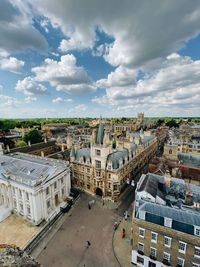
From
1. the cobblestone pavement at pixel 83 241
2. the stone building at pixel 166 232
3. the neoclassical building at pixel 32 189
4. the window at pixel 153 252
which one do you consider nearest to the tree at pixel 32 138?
the neoclassical building at pixel 32 189

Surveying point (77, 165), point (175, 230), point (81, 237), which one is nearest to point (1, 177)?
point (77, 165)

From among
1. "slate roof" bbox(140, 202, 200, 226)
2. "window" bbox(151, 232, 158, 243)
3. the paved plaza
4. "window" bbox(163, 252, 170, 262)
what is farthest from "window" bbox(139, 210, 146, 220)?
the paved plaza

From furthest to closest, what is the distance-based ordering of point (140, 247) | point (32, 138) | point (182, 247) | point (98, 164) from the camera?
point (32, 138) → point (98, 164) → point (140, 247) → point (182, 247)

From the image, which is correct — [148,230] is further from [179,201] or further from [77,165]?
[77,165]

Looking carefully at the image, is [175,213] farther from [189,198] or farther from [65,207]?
[65,207]

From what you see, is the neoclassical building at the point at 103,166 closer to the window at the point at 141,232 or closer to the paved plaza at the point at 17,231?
the window at the point at 141,232

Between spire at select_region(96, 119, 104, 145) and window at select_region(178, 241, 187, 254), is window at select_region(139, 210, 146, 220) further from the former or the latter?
spire at select_region(96, 119, 104, 145)

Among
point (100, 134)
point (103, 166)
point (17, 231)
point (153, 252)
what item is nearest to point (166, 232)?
point (153, 252)
